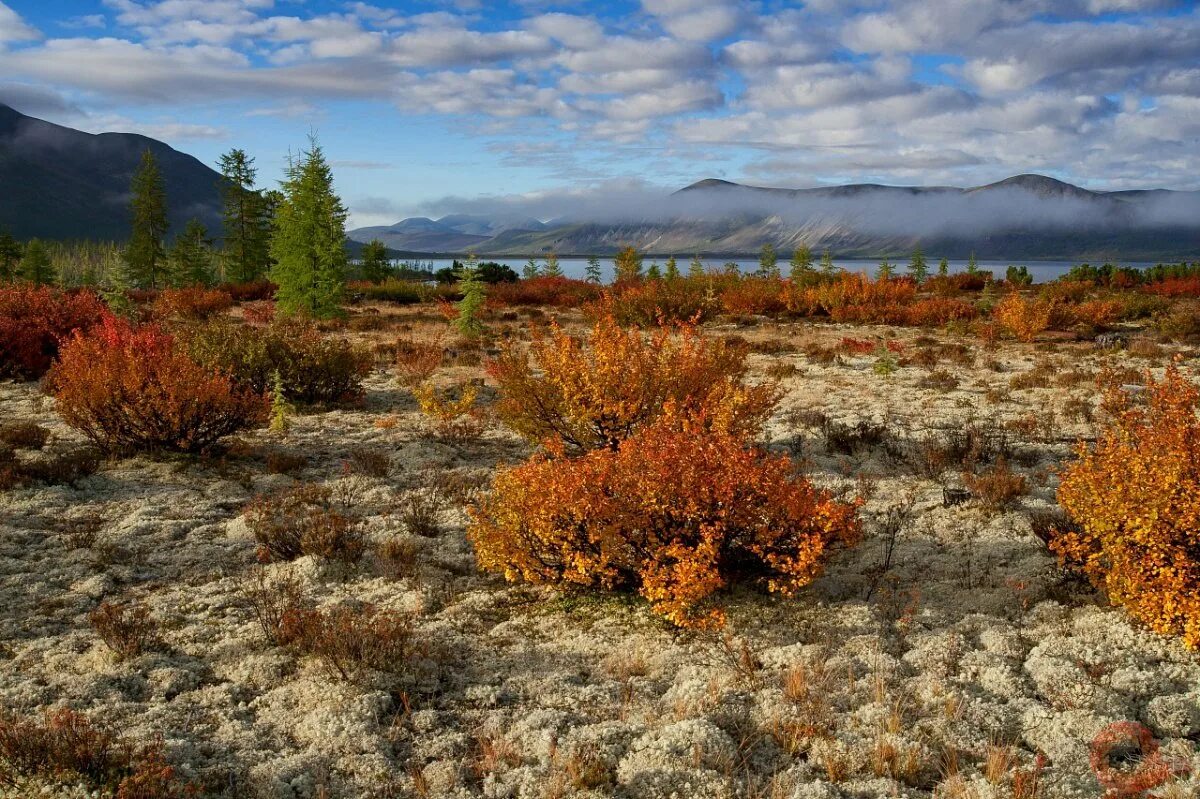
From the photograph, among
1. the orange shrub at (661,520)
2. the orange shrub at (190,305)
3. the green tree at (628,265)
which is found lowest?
the orange shrub at (661,520)

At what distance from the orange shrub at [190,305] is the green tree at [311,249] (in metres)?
2.72

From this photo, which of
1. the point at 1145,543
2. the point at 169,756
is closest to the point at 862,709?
the point at 1145,543

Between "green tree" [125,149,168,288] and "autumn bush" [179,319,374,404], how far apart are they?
51066 millimetres

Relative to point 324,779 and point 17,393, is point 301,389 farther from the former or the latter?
point 324,779

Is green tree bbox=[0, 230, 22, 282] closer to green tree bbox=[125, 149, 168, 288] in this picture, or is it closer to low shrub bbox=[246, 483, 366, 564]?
green tree bbox=[125, 149, 168, 288]

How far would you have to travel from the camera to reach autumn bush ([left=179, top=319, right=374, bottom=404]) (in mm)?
12023

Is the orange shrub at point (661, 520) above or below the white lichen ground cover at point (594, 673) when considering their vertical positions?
above

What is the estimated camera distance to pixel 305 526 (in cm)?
721

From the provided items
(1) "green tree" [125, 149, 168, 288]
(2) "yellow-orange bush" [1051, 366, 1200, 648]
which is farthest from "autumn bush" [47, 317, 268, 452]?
(1) "green tree" [125, 149, 168, 288]

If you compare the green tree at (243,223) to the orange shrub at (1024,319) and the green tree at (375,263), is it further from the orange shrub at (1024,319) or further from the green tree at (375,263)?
the orange shrub at (1024,319)

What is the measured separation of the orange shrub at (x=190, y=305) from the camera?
25.2 meters

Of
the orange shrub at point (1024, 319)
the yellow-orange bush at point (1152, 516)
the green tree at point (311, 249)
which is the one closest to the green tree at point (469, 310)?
the green tree at point (311, 249)

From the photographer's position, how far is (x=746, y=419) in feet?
29.5

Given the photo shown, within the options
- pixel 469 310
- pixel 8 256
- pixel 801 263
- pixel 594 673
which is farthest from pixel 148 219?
pixel 594 673
